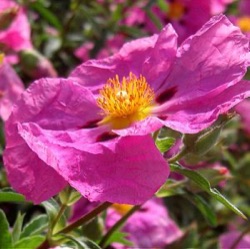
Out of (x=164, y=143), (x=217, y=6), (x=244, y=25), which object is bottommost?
(x=244, y=25)

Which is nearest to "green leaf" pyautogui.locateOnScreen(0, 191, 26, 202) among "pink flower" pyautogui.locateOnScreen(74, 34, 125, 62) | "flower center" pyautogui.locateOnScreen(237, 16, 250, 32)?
"pink flower" pyautogui.locateOnScreen(74, 34, 125, 62)

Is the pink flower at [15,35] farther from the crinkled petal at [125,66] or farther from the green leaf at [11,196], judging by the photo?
the green leaf at [11,196]

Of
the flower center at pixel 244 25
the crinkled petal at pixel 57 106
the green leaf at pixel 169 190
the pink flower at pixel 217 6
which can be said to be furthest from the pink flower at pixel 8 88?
the flower center at pixel 244 25

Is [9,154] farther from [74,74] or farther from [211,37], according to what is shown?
[211,37]

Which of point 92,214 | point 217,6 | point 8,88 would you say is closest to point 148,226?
point 8,88

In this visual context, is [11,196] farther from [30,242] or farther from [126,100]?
[126,100]

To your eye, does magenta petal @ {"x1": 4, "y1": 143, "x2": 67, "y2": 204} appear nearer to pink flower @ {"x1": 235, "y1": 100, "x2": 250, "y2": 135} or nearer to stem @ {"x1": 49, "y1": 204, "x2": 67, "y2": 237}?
stem @ {"x1": 49, "y1": 204, "x2": 67, "y2": 237}

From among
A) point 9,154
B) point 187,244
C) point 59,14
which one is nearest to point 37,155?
point 9,154
